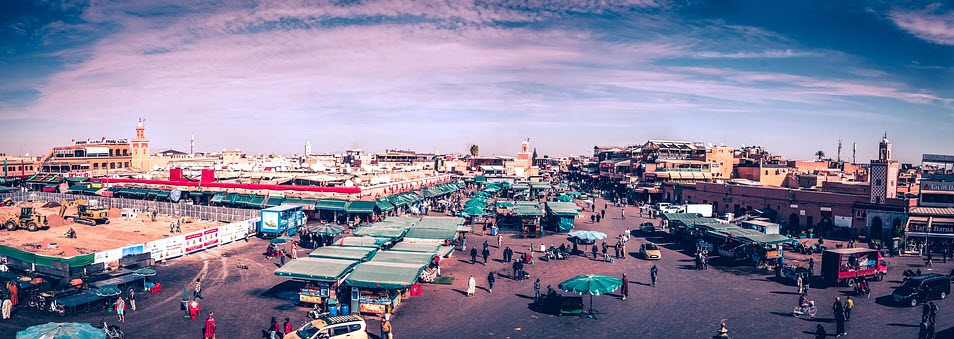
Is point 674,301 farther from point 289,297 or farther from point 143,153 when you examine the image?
point 143,153

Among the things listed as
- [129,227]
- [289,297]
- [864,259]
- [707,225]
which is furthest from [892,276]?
[129,227]

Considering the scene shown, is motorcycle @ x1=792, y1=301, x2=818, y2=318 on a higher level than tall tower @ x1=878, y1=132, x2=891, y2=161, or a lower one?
lower

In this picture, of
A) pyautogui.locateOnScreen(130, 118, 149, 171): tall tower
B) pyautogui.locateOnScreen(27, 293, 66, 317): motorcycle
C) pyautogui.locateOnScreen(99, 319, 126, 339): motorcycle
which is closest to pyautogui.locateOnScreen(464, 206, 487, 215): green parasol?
pyautogui.locateOnScreen(27, 293, 66, 317): motorcycle

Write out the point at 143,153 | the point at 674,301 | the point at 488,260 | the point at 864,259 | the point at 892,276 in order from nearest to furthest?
the point at 674,301 → the point at 864,259 → the point at 892,276 → the point at 488,260 → the point at 143,153

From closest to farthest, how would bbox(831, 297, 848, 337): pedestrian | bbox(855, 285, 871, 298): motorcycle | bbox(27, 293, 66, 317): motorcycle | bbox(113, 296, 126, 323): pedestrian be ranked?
bbox(831, 297, 848, 337): pedestrian → bbox(113, 296, 126, 323): pedestrian → bbox(27, 293, 66, 317): motorcycle → bbox(855, 285, 871, 298): motorcycle

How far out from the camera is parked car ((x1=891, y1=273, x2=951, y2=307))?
22203 mm

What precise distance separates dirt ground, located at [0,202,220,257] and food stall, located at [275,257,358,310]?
20028 millimetres

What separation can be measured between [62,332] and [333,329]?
7.40m

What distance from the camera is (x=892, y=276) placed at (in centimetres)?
2769

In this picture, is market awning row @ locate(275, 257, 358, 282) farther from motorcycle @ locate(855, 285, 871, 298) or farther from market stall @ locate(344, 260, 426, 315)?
motorcycle @ locate(855, 285, 871, 298)

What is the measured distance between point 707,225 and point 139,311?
3184cm

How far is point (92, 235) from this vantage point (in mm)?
40969

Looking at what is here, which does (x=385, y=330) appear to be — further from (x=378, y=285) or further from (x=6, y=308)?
(x=6, y=308)

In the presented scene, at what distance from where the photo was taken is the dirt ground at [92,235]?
1400 inches
